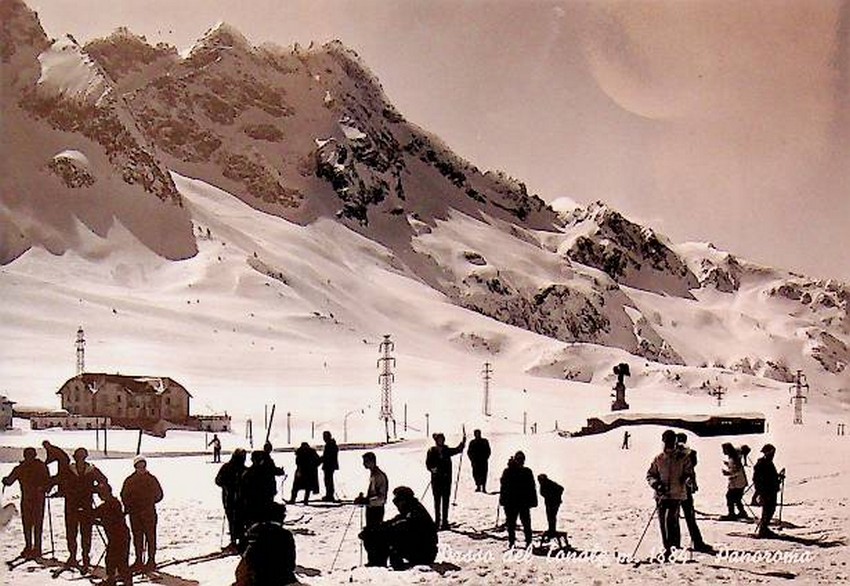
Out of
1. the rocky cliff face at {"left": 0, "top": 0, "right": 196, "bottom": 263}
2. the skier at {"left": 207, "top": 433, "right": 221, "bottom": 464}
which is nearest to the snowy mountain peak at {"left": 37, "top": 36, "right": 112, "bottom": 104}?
the rocky cliff face at {"left": 0, "top": 0, "right": 196, "bottom": 263}

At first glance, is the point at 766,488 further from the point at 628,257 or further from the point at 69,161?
the point at 628,257

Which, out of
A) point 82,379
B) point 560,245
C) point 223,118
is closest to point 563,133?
point 82,379

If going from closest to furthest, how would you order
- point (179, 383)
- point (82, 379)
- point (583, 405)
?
point (82, 379)
point (179, 383)
point (583, 405)

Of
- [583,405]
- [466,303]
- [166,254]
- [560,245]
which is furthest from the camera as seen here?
[560,245]

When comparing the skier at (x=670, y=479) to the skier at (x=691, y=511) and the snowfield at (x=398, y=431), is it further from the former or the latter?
the snowfield at (x=398, y=431)

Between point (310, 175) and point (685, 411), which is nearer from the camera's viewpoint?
point (685, 411)

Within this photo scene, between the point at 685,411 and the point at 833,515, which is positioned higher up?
the point at 685,411

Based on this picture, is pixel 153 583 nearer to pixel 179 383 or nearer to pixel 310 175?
pixel 179 383
